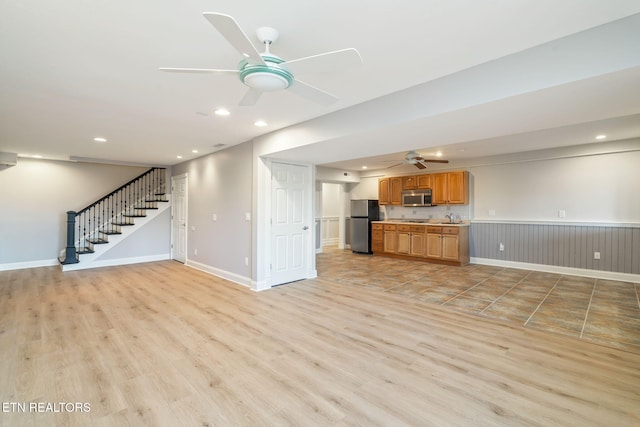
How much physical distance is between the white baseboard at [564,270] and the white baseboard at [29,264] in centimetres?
986

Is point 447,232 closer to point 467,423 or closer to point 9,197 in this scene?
point 467,423

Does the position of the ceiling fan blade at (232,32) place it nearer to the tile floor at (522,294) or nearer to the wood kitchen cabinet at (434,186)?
the tile floor at (522,294)

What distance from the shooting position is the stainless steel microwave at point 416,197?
7.67 metres

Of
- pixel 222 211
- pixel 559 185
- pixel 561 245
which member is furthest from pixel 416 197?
pixel 222 211

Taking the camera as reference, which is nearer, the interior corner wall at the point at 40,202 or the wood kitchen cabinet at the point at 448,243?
the interior corner wall at the point at 40,202

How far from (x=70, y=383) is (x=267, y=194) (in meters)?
3.28

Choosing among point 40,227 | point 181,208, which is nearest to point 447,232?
point 181,208

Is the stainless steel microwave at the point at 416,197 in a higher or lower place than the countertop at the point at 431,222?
higher

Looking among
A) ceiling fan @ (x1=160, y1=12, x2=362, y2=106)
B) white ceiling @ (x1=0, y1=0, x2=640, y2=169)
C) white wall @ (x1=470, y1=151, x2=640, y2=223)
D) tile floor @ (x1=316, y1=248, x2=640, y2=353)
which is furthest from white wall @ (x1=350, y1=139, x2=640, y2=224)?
ceiling fan @ (x1=160, y1=12, x2=362, y2=106)

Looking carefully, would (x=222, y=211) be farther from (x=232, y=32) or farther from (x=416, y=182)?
(x=416, y=182)

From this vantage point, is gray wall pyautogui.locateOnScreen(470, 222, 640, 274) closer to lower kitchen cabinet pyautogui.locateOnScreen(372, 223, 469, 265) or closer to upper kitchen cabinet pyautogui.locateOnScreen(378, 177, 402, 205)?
lower kitchen cabinet pyautogui.locateOnScreen(372, 223, 469, 265)

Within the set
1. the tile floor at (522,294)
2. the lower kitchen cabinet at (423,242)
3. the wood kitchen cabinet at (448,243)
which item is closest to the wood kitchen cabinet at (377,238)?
the lower kitchen cabinet at (423,242)

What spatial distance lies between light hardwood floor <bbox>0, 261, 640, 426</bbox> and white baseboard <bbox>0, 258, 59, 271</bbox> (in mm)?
3263

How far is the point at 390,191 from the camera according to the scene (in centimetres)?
841
